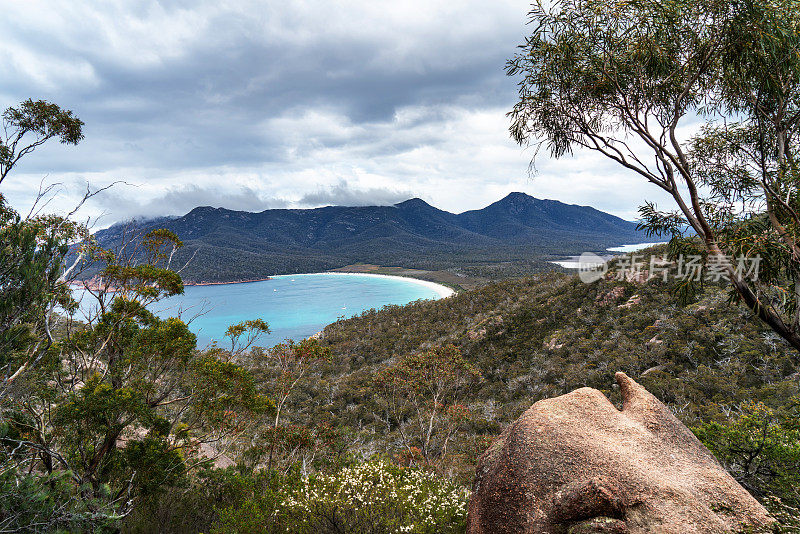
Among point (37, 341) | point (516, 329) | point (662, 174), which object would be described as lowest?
point (516, 329)

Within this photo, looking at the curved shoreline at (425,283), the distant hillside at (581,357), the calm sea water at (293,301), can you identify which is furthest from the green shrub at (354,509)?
the calm sea water at (293,301)

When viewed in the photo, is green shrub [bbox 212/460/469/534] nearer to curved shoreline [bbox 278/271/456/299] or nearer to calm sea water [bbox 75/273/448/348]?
curved shoreline [bbox 278/271/456/299]

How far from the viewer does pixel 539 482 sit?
4727 mm

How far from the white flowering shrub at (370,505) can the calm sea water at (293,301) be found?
218 ft

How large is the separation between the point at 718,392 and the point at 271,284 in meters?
162

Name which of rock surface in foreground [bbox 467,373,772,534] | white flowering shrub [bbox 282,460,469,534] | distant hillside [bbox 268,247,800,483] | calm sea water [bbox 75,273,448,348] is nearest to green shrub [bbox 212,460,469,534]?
white flowering shrub [bbox 282,460,469,534]

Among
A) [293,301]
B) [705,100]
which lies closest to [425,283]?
[293,301]

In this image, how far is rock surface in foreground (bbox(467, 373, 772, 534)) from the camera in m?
4.10

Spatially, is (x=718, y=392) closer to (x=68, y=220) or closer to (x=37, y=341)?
(x=37, y=341)

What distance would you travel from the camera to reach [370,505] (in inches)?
261

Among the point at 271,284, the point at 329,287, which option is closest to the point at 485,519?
the point at 329,287

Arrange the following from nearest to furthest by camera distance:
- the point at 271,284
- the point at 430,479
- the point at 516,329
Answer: the point at 430,479 → the point at 516,329 → the point at 271,284

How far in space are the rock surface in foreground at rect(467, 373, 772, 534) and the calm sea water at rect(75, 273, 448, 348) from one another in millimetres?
69265

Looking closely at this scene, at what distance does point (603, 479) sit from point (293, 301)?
11724cm
